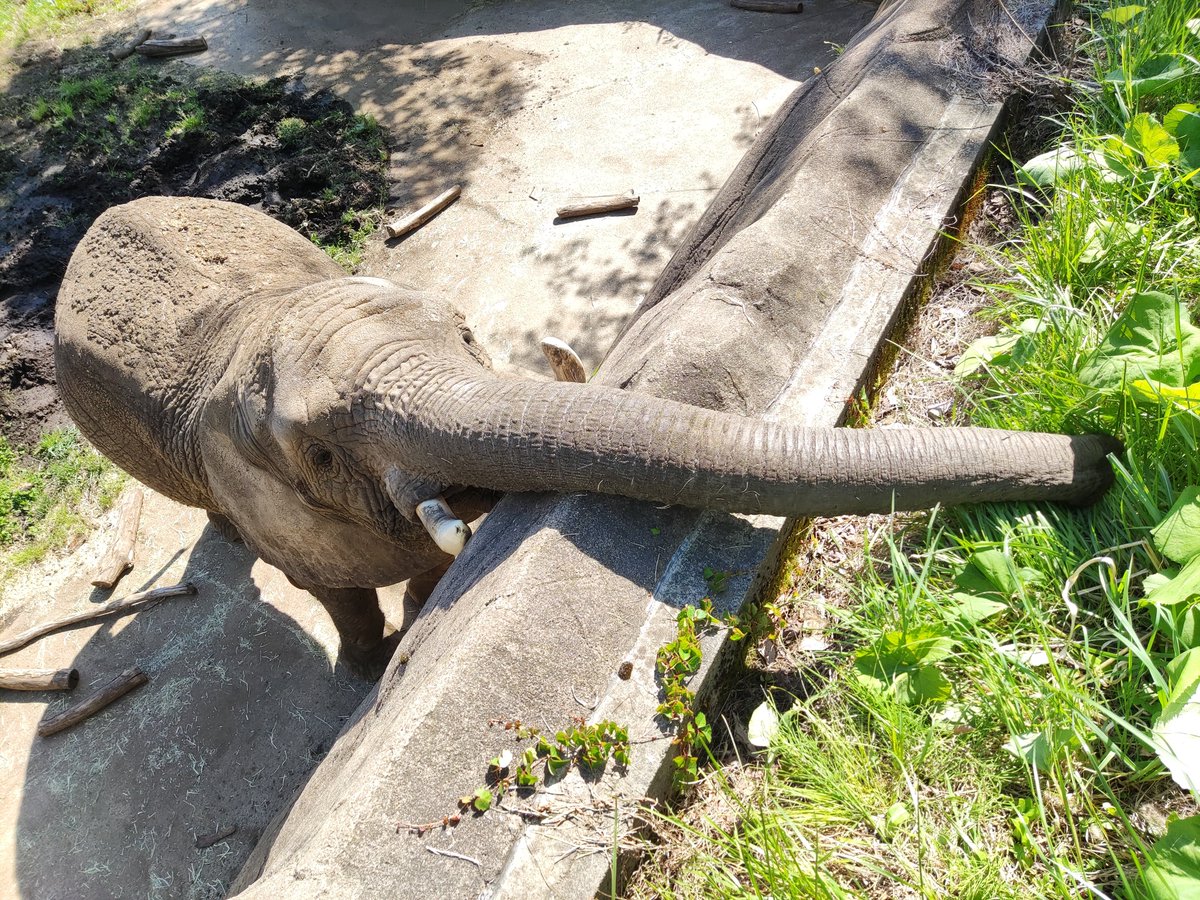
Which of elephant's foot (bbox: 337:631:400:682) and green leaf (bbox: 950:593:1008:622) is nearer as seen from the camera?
green leaf (bbox: 950:593:1008:622)

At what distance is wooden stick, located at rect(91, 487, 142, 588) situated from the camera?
5.79 meters

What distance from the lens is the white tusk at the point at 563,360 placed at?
11.8 ft

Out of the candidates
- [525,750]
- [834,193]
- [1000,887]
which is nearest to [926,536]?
[1000,887]

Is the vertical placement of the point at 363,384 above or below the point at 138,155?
above

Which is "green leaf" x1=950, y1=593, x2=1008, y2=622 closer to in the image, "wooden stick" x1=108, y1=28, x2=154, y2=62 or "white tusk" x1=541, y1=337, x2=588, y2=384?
"white tusk" x1=541, y1=337, x2=588, y2=384

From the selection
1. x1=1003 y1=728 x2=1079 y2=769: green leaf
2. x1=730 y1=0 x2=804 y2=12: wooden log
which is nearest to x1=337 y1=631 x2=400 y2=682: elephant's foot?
x1=1003 y1=728 x2=1079 y2=769: green leaf

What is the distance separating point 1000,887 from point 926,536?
995 mm

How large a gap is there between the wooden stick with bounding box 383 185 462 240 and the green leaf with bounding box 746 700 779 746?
600 cm

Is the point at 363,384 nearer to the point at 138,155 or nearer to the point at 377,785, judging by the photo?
the point at 377,785

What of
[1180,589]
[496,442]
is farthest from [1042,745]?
[496,442]

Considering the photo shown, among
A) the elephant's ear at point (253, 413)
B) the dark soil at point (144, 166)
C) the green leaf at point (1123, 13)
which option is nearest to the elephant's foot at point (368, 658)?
the elephant's ear at point (253, 413)

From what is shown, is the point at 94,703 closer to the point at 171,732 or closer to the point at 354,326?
the point at 171,732

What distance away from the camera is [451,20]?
10.0m

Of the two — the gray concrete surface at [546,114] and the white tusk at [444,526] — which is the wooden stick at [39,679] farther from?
the white tusk at [444,526]
